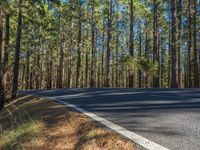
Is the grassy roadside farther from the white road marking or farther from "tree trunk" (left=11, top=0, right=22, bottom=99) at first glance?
"tree trunk" (left=11, top=0, right=22, bottom=99)

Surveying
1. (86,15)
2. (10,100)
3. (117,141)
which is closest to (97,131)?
(117,141)

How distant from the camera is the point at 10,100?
2306 centimetres

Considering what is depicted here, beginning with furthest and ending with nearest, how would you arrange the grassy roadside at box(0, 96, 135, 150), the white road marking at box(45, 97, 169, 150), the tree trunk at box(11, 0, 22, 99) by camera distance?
the tree trunk at box(11, 0, 22, 99)
the grassy roadside at box(0, 96, 135, 150)
the white road marking at box(45, 97, 169, 150)

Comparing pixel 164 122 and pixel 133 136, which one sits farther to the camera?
pixel 164 122

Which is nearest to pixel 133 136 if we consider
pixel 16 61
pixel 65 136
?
pixel 65 136

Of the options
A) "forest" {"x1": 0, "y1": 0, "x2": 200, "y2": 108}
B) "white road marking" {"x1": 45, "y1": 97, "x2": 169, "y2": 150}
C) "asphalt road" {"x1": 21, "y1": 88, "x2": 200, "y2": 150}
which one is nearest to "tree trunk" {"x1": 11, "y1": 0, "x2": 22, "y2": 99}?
"forest" {"x1": 0, "y1": 0, "x2": 200, "y2": 108}

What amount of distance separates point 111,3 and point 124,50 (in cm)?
2173

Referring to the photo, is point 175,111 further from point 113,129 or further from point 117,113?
point 113,129

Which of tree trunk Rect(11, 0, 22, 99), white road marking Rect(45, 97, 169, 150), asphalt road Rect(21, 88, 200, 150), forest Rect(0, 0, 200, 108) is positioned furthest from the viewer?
forest Rect(0, 0, 200, 108)

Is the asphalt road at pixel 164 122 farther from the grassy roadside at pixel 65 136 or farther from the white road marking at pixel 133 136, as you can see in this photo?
the grassy roadside at pixel 65 136

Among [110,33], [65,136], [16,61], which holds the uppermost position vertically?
[110,33]

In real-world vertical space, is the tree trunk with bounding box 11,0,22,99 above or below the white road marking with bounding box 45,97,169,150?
above

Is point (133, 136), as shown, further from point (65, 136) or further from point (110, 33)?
point (110, 33)

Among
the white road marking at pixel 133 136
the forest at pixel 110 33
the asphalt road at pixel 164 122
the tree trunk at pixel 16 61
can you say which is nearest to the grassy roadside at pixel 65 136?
the white road marking at pixel 133 136
